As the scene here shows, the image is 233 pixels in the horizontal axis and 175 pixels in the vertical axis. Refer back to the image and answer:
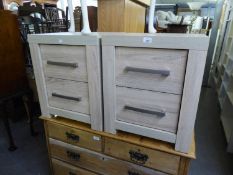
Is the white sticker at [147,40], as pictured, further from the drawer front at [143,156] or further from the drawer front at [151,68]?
the drawer front at [143,156]

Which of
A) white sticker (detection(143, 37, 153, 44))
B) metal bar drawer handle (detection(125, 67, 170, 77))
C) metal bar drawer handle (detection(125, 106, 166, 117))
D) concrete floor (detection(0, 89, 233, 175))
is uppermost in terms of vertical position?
white sticker (detection(143, 37, 153, 44))

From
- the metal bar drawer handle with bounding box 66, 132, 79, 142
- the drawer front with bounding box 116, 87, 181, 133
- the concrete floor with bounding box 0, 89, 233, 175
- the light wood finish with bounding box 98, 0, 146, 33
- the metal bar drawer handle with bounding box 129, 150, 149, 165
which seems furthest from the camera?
the concrete floor with bounding box 0, 89, 233, 175

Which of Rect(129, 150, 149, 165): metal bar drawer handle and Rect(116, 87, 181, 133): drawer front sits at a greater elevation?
Rect(116, 87, 181, 133): drawer front

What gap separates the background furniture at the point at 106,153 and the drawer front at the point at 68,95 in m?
0.11

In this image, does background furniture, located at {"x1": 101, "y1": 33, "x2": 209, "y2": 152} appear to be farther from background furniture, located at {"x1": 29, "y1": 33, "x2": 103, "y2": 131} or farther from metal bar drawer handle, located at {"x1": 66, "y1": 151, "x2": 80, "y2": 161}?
metal bar drawer handle, located at {"x1": 66, "y1": 151, "x2": 80, "y2": 161}

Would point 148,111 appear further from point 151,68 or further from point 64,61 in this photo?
point 64,61

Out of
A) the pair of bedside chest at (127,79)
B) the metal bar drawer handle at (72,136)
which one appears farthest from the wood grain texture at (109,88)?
the metal bar drawer handle at (72,136)

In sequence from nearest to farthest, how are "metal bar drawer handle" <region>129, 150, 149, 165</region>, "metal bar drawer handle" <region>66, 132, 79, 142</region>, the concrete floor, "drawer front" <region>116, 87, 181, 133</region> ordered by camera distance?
→ "drawer front" <region>116, 87, 181, 133</region>, "metal bar drawer handle" <region>129, 150, 149, 165</region>, "metal bar drawer handle" <region>66, 132, 79, 142</region>, the concrete floor

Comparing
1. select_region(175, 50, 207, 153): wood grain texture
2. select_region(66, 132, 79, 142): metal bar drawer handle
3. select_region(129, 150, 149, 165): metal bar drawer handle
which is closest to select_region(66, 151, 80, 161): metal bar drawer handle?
select_region(66, 132, 79, 142): metal bar drawer handle

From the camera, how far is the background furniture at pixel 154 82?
63cm

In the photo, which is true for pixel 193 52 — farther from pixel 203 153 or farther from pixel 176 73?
pixel 203 153

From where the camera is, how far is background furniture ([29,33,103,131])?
2.58 feet

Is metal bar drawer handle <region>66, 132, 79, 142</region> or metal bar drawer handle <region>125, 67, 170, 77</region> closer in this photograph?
metal bar drawer handle <region>125, 67, 170, 77</region>

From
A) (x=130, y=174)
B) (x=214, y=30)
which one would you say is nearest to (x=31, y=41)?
(x=130, y=174)
